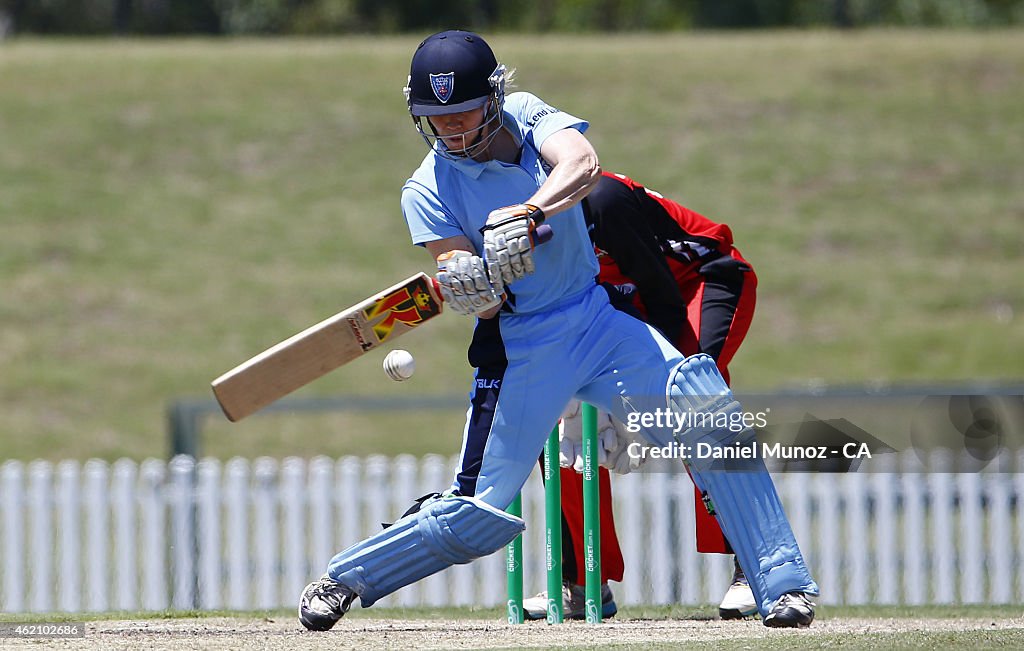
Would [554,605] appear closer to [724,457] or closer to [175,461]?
[724,457]

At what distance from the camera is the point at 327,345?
4.22m

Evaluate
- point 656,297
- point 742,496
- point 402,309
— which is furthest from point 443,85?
point 742,496

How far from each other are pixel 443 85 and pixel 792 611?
175 cm

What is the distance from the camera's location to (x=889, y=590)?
28.8 feet

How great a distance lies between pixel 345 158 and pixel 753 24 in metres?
19.4

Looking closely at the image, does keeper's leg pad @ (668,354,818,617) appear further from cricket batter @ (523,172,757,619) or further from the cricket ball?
the cricket ball

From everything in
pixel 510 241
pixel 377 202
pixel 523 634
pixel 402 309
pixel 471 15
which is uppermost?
pixel 471 15

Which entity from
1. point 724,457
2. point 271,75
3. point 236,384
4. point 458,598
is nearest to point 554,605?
point 724,457

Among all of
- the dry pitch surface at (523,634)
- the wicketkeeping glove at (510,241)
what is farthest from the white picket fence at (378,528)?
the wicketkeeping glove at (510,241)

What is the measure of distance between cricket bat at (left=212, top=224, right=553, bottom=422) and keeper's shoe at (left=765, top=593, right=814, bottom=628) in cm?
126

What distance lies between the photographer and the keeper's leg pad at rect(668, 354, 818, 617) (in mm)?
4117

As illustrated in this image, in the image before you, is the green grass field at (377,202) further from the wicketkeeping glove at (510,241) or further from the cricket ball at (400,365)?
the wicketkeeping glove at (510,241)

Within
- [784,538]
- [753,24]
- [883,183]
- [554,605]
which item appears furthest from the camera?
[753,24]

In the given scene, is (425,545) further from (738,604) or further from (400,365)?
(738,604)
